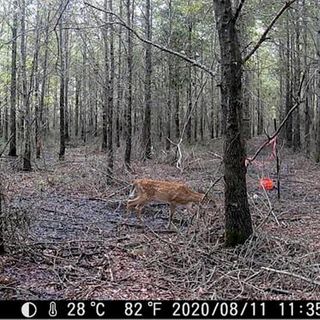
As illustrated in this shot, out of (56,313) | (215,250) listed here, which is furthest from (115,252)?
(56,313)

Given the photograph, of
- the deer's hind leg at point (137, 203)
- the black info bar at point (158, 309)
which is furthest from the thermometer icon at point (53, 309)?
the deer's hind leg at point (137, 203)

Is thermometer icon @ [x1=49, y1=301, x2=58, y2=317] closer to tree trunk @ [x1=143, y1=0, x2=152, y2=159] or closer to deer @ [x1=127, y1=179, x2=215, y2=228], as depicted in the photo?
deer @ [x1=127, y1=179, x2=215, y2=228]

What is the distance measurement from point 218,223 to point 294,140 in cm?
1970

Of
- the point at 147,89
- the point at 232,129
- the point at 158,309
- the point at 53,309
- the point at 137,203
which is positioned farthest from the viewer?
the point at 147,89

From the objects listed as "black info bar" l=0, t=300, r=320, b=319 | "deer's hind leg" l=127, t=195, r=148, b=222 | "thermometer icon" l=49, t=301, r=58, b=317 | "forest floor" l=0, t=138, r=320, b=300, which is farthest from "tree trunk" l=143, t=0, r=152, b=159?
"thermometer icon" l=49, t=301, r=58, b=317

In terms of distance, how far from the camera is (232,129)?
705 centimetres

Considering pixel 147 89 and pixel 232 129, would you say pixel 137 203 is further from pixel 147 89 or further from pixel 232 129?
pixel 147 89

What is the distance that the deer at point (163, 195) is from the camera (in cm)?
941

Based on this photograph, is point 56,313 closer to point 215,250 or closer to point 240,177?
point 215,250

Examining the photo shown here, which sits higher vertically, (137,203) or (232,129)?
(232,129)

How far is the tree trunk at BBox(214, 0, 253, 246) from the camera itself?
703cm

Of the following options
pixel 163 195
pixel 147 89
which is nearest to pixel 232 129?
pixel 163 195

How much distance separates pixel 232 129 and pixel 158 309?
2.98m

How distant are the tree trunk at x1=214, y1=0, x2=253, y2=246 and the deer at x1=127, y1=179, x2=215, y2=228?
197cm
